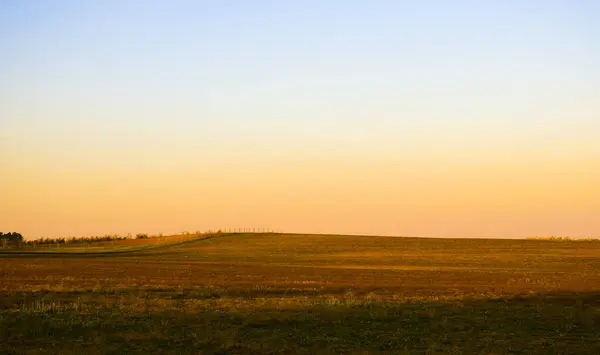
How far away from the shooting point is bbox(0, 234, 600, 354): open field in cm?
2194

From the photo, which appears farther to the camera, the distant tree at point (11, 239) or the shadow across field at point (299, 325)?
the distant tree at point (11, 239)

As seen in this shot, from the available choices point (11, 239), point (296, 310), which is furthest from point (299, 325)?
point (11, 239)

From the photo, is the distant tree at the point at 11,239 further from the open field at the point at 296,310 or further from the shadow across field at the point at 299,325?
the shadow across field at the point at 299,325

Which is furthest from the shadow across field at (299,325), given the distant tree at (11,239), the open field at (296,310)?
the distant tree at (11,239)

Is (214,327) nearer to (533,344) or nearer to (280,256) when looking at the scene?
(533,344)

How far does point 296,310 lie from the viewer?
28.8 meters

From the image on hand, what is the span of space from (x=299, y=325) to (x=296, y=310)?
332cm

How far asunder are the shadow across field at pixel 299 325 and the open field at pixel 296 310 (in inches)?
1.8

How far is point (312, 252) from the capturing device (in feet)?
300

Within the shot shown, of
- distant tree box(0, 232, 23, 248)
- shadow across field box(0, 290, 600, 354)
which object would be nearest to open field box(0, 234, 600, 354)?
shadow across field box(0, 290, 600, 354)

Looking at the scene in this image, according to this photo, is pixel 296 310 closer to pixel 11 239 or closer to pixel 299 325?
pixel 299 325

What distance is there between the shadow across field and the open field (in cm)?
4

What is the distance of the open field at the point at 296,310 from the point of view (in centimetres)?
2194

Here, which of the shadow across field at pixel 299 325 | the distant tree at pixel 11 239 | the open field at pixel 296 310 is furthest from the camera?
the distant tree at pixel 11 239
